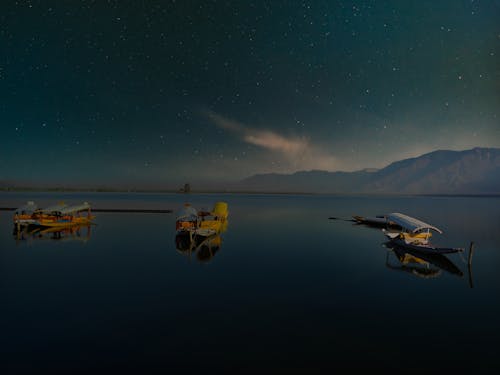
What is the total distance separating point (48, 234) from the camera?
51562 mm

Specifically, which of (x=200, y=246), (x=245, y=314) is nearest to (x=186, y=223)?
(x=200, y=246)

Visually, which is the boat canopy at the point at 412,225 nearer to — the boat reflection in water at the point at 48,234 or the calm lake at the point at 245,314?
the calm lake at the point at 245,314

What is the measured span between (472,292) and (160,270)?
2930 centimetres

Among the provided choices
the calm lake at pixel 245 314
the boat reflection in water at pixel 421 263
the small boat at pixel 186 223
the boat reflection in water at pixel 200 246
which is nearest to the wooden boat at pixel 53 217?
the calm lake at pixel 245 314

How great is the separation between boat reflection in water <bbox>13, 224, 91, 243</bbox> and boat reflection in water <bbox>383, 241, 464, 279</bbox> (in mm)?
49187

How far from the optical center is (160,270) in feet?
91.8

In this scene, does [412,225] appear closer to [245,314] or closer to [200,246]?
[245,314]

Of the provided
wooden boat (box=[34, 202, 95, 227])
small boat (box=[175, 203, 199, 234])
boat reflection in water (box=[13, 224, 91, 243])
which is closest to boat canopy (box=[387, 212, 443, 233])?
small boat (box=[175, 203, 199, 234])

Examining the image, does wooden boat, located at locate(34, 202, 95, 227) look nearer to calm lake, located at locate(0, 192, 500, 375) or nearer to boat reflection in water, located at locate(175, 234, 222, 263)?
calm lake, located at locate(0, 192, 500, 375)

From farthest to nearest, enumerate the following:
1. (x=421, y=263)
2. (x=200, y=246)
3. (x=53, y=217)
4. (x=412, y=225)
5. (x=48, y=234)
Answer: (x=53, y=217), (x=48, y=234), (x=200, y=246), (x=412, y=225), (x=421, y=263)

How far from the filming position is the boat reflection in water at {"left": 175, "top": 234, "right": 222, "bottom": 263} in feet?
117

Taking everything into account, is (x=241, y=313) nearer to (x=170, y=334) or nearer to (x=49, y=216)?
(x=170, y=334)

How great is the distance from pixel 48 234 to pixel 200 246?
1291 inches

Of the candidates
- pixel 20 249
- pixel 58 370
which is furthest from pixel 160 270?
pixel 20 249
